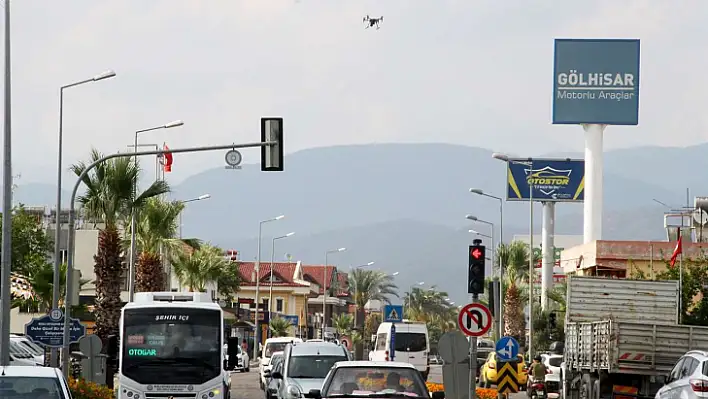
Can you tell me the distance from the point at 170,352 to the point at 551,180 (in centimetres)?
7230

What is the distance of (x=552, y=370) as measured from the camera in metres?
43.0

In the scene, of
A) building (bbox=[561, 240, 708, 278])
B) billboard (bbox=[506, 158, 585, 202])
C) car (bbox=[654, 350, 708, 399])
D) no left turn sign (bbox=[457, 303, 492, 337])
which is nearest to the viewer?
car (bbox=[654, 350, 708, 399])

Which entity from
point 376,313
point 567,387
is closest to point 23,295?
point 567,387

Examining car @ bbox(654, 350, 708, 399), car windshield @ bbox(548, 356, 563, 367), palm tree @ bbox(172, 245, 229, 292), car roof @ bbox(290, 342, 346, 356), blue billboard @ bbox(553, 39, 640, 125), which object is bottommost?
car windshield @ bbox(548, 356, 563, 367)

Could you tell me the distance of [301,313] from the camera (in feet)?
405

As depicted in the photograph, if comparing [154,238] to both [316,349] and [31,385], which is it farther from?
[31,385]

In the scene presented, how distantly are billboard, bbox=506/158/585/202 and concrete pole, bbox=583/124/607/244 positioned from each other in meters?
16.4

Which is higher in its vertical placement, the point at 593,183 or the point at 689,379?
the point at 593,183

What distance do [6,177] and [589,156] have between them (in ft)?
181

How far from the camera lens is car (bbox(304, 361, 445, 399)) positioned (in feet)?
56.9

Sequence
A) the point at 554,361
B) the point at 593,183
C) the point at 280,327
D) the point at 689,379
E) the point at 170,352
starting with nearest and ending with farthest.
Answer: the point at 689,379 → the point at 170,352 → the point at 554,361 → the point at 593,183 → the point at 280,327

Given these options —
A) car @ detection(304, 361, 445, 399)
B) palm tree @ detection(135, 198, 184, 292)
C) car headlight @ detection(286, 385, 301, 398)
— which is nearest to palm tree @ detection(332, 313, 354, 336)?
palm tree @ detection(135, 198, 184, 292)

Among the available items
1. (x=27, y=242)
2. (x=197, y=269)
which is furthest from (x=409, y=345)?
(x=27, y=242)

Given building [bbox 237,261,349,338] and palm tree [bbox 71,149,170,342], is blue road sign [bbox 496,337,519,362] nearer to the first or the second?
palm tree [bbox 71,149,170,342]
